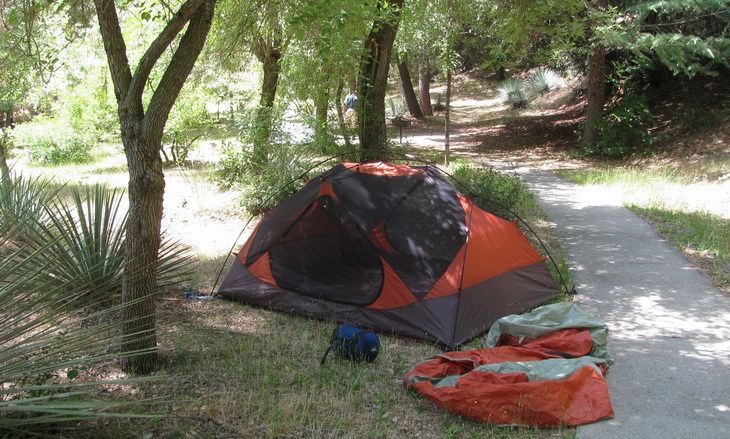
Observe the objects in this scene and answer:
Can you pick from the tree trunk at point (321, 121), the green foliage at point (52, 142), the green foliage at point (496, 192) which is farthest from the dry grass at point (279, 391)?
the green foliage at point (52, 142)

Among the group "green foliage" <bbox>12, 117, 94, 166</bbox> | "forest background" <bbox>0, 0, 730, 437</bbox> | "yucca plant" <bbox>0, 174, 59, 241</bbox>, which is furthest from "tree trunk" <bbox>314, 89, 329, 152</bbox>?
"green foliage" <bbox>12, 117, 94, 166</bbox>

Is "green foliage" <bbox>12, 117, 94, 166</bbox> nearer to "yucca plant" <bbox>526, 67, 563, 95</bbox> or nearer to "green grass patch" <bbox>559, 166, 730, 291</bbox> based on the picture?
"green grass patch" <bbox>559, 166, 730, 291</bbox>

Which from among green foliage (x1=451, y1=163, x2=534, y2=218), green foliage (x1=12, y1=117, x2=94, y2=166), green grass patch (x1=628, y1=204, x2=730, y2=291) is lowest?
green grass patch (x1=628, y1=204, x2=730, y2=291)

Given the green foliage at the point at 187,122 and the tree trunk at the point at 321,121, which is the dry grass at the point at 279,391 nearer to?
the tree trunk at the point at 321,121

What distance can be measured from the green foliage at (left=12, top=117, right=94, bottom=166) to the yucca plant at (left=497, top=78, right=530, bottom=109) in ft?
58.2

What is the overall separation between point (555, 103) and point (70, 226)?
22.5 meters

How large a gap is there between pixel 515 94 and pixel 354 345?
77.6 feet

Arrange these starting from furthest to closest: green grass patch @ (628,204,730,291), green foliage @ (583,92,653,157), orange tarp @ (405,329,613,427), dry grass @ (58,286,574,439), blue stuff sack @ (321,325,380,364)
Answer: green foliage @ (583,92,653,157) < green grass patch @ (628,204,730,291) < blue stuff sack @ (321,325,380,364) < orange tarp @ (405,329,613,427) < dry grass @ (58,286,574,439)

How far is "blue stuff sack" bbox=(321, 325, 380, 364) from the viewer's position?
467cm

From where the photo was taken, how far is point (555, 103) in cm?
2430

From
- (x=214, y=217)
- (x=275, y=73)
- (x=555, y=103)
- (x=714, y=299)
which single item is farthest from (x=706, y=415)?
(x=555, y=103)

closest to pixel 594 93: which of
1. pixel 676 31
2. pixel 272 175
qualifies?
pixel 676 31

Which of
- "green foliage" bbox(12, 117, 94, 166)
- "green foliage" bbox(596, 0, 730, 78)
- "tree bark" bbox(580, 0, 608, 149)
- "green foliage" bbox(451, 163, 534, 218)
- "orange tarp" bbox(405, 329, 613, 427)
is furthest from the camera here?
"green foliage" bbox(12, 117, 94, 166)

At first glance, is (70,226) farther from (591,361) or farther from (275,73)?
(275,73)
